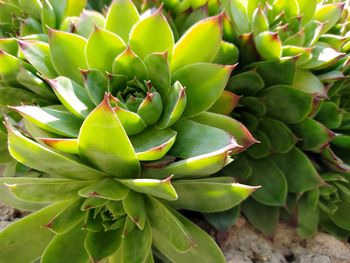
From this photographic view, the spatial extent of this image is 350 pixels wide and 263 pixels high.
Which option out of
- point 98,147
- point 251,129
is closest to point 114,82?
point 98,147

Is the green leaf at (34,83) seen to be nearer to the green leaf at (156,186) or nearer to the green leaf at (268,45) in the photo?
the green leaf at (156,186)

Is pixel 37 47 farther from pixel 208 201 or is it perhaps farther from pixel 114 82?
pixel 208 201

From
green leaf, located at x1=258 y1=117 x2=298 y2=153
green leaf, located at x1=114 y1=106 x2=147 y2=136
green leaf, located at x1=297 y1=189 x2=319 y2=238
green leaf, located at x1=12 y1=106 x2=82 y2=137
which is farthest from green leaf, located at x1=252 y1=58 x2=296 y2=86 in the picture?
green leaf, located at x1=12 y1=106 x2=82 y2=137

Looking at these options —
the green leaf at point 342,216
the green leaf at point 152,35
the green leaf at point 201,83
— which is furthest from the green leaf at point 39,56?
the green leaf at point 342,216

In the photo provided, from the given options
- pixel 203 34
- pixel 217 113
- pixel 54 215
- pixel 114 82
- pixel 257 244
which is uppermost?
pixel 203 34

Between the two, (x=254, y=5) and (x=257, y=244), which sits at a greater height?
(x=254, y=5)
